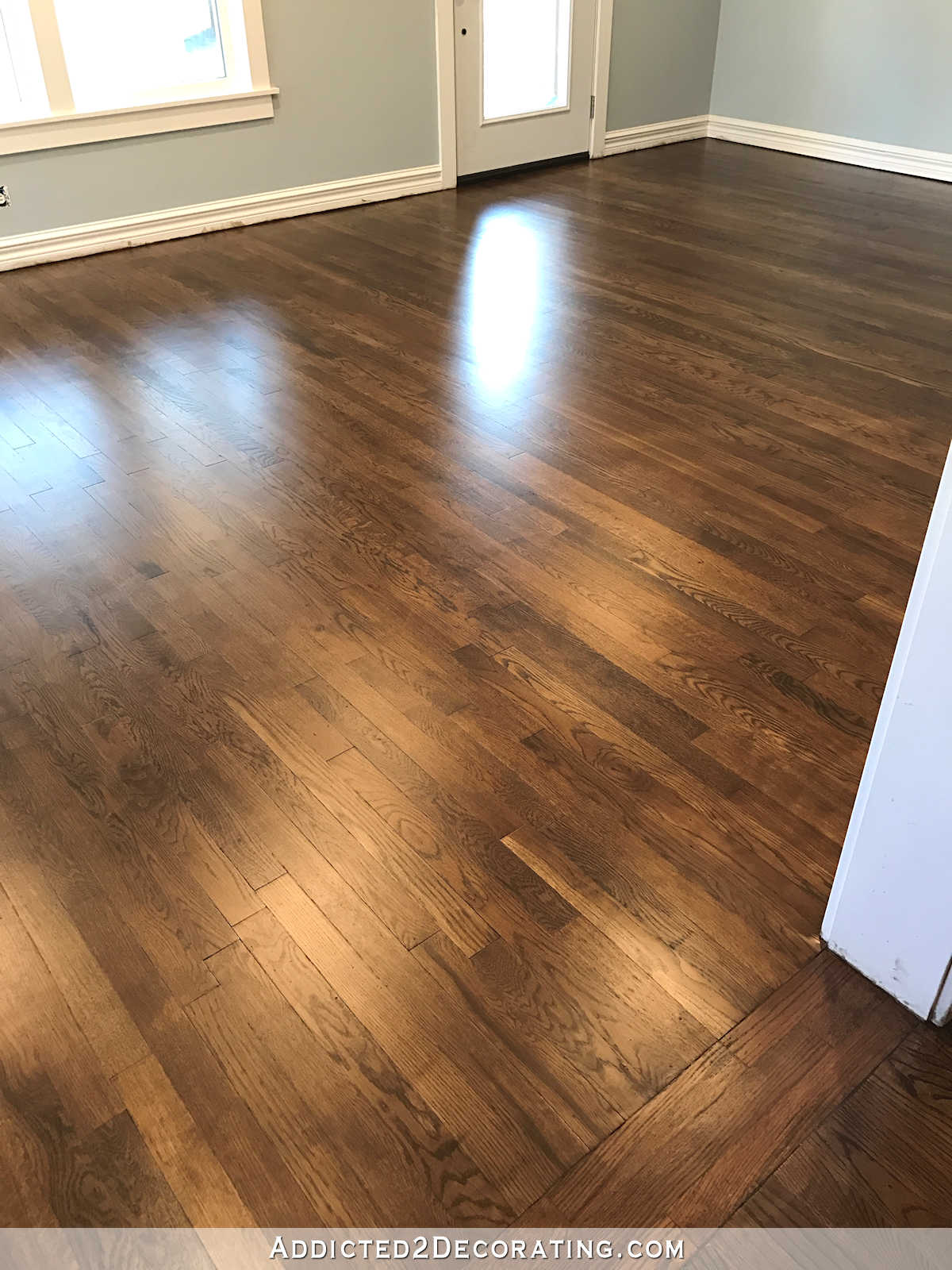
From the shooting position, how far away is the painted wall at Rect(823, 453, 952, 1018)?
4.09ft

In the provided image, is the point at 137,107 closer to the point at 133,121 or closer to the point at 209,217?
the point at 133,121

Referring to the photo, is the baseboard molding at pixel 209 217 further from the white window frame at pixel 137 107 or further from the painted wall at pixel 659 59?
the painted wall at pixel 659 59

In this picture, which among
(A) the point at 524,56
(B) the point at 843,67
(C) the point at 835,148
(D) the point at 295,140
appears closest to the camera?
(D) the point at 295,140

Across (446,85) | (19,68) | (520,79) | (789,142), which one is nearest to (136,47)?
(19,68)

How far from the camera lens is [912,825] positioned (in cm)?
137

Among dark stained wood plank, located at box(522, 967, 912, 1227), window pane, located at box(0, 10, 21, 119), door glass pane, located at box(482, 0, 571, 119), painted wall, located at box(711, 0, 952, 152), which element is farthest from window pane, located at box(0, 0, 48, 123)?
dark stained wood plank, located at box(522, 967, 912, 1227)

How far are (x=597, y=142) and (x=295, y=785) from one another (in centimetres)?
554

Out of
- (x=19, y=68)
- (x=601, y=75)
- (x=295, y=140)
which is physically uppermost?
(x=19, y=68)

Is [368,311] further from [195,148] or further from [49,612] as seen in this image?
[49,612]

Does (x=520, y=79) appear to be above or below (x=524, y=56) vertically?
below

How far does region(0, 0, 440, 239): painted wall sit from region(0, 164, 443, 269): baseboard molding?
0.12 ft

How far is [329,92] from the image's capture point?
504 centimetres

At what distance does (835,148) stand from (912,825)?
6049 millimetres

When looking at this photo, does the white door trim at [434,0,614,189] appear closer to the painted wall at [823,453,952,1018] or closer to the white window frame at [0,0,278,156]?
the white window frame at [0,0,278,156]
